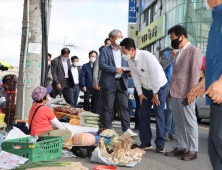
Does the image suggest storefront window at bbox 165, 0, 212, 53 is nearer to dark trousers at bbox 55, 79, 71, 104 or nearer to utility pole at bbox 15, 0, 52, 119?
dark trousers at bbox 55, 79, 71, 104

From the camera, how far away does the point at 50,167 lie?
3.42 meters

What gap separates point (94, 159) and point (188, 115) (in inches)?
67.9

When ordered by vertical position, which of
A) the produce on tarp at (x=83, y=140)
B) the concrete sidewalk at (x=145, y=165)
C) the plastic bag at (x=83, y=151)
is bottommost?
the concrete sidewalk at (x=145, y=165)

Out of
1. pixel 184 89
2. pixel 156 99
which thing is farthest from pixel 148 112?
pixel 184 89

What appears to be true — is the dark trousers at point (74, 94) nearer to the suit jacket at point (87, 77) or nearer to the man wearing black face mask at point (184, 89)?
the suit jacket at point (87, 77)

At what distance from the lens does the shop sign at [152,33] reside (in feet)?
106

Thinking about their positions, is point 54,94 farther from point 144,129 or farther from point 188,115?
point 188,115

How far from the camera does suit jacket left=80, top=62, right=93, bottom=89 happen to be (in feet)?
35.8

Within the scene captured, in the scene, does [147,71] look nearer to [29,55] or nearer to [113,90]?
[113,90]

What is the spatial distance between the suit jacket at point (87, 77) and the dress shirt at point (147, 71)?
5.08m

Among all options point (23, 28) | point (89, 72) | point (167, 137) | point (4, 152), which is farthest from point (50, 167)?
point (89, 72)

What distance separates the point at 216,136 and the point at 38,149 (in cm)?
261

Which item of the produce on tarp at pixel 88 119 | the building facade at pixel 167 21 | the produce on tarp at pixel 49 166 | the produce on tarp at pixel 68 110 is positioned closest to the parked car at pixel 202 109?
the produce on tarp at pixel 68 110

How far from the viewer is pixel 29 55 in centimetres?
765
